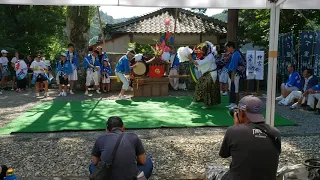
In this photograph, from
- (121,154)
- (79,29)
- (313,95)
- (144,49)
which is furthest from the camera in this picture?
(144,49)

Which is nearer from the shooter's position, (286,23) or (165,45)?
(165,45)

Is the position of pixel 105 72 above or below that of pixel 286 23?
below

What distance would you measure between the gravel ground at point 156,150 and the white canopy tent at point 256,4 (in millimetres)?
1037

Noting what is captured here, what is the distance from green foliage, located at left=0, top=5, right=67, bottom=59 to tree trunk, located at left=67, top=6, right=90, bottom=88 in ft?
12.2

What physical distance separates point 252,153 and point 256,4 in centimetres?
260

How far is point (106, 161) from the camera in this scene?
2869 millimetres

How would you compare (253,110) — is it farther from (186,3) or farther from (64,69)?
(64,69)

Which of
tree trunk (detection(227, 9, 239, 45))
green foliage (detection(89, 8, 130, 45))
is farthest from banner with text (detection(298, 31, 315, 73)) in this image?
green foliage (detection(89, 8, 130, 45))

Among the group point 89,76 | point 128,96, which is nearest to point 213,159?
point 128,96

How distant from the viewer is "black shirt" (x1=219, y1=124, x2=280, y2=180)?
97.8 inches

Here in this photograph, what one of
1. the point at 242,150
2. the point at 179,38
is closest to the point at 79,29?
the point at 179,38

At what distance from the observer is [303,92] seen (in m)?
8.80

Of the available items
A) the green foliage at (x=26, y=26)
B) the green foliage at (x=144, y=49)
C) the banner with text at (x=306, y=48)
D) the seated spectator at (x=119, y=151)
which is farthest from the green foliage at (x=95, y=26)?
the seated spectator at (x=119, y=151)

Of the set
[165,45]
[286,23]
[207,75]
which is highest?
[286,23]
